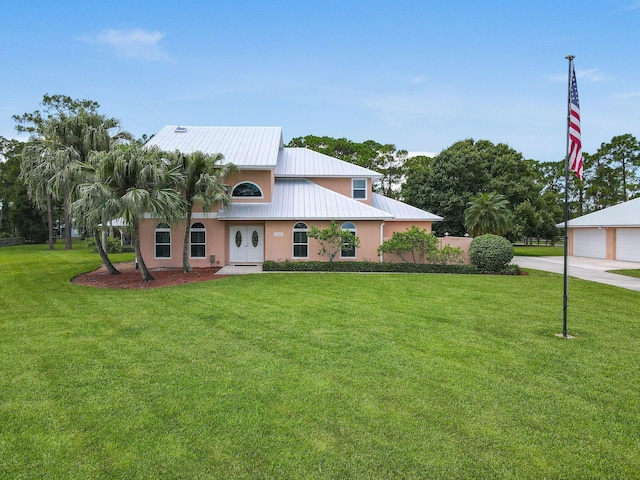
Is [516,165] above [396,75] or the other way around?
the other way around

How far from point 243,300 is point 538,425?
8.04 m

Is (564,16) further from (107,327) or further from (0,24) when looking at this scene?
(0,24)

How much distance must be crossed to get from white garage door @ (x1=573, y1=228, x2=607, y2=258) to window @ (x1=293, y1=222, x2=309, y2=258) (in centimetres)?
2228

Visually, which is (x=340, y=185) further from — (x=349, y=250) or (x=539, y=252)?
(x=539, y=252)

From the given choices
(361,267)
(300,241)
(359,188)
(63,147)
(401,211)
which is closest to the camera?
(63,147)

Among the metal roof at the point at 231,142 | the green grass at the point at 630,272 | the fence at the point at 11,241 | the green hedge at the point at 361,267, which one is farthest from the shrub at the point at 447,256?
the fence at the point at 11,241

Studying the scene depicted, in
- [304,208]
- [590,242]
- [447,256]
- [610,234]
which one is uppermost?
[304,208]

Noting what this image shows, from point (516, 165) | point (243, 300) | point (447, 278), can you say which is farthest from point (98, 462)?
point (516, 165)

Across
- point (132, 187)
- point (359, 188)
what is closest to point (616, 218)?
point (359, 188)

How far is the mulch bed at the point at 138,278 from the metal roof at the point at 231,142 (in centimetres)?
598

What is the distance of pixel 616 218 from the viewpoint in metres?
25.6

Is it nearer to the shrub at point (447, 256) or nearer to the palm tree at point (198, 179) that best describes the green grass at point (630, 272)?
the shrub at point (447, 256)

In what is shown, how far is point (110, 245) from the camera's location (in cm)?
3069

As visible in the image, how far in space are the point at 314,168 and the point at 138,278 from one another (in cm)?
1193
